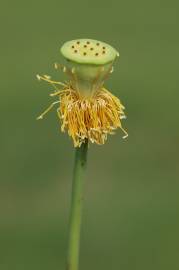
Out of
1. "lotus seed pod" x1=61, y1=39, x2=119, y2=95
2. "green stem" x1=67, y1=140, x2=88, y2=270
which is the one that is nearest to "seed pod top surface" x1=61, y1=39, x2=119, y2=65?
"lotus seed pod" x1=61, y1=39, x2=119, y2=95

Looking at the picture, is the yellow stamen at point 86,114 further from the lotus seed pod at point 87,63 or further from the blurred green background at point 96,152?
the blurred green background at point 96,152

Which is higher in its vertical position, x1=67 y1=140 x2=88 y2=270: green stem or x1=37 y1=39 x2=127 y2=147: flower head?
x1=37 y1=39 x2=127 y2=147: flower head

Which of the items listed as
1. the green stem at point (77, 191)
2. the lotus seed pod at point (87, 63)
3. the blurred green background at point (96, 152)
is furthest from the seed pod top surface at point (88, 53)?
the blurred green background at point (96, 152)

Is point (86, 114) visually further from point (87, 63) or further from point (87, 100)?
point (87, 63)

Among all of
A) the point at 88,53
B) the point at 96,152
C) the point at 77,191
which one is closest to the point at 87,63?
the point at 88,53

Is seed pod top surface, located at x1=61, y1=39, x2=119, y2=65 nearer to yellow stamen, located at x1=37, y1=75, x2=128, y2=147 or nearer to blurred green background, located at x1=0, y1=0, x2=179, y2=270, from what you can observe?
yellow stamen, located at x1=37, y1=75, x2=128, y2=147

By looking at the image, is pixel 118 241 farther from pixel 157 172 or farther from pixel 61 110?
pixel 61 110

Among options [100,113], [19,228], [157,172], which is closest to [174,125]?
[157,172]
